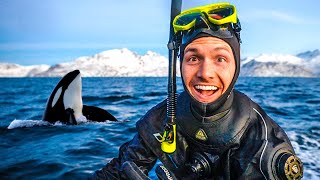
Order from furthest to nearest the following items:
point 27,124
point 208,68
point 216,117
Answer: point 27,124 < point 216,117 < point 208,68

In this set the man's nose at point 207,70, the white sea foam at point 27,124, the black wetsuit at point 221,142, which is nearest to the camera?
the black wetsuit at point 221,142

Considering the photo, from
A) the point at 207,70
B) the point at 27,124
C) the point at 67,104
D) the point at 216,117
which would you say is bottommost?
the point at 27,124

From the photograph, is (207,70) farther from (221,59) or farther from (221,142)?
(221,142)

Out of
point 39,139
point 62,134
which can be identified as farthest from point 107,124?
point 39,139

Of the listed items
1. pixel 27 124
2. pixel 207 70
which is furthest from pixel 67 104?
pixel 207 70

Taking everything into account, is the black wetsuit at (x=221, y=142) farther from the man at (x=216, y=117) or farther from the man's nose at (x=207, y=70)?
the man's nose at (x=207, y=70)

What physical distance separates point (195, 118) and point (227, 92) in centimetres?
41

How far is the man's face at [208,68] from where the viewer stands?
9.64ft

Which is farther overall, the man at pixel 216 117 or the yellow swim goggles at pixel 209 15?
the yellow swim goggles at pixel 209 15

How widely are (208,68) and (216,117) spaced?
492mm

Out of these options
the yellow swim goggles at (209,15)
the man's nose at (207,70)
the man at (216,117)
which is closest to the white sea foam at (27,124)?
the man at (216,117)

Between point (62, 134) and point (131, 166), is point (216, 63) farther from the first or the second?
point (62, 134)

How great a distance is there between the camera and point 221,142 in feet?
9.88

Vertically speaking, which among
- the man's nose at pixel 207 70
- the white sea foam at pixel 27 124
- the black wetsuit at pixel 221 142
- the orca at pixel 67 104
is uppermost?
the man's nose at pixel 207 70
